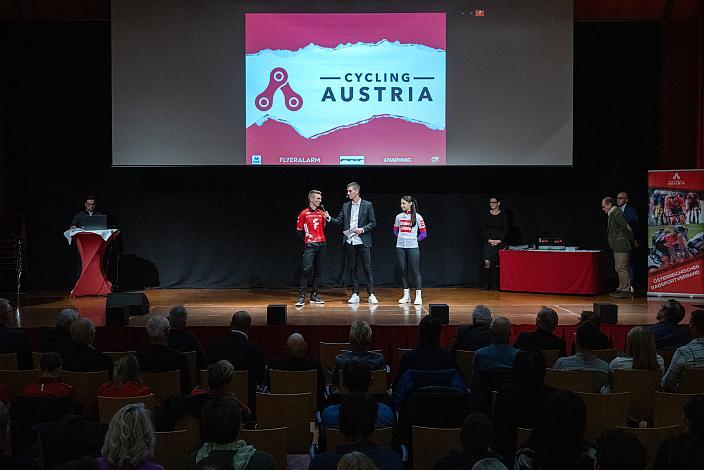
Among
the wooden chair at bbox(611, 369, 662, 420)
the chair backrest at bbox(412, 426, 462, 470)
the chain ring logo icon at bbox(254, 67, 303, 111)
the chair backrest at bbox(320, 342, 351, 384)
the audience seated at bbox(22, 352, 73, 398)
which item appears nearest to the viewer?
the chair backrest at bbox(412, 426, 462, 470)

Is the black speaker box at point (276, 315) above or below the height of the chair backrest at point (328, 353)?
above

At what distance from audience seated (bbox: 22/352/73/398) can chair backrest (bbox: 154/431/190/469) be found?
36.3 inches

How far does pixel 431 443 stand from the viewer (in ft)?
12.2

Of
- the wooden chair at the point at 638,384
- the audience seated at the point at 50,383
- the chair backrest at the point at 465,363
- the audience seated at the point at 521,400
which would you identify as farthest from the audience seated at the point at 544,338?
the audience seated at the point at 50,383

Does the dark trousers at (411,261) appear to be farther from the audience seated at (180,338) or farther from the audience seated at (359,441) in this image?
the audience seated at (359,441)

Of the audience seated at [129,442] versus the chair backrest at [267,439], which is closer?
the audience seated at [129,442]

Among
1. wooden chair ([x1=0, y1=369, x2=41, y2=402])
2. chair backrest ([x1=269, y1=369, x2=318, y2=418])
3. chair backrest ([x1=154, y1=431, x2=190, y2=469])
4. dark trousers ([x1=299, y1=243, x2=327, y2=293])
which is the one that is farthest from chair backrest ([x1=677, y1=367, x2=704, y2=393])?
dark trousers ([x1=299, y1=243, x2=327, y2=293])

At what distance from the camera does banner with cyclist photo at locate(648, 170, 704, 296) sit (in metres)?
10.4

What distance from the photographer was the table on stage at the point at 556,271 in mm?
10883

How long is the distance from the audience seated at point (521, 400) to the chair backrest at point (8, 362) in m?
3.44

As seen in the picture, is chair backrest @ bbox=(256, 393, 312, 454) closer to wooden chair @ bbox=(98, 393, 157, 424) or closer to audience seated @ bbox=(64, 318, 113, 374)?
wooden chair @ bbox=(98, 393, 157, 424)

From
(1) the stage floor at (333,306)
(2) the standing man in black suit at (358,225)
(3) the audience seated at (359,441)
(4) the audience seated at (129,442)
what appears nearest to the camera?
(4) the audience seated at (129,442)

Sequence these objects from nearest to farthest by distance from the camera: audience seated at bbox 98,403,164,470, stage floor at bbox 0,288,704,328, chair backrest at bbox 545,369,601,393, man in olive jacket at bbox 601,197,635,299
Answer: audience seated at bbox 98,403,164,470, chair backrest at bbox 545,369,601,393, stage floor at bbox 0,288,704,328, man in olive jacket at bbox 601,197,635,299

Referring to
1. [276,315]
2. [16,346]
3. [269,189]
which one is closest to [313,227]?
[269,189]
